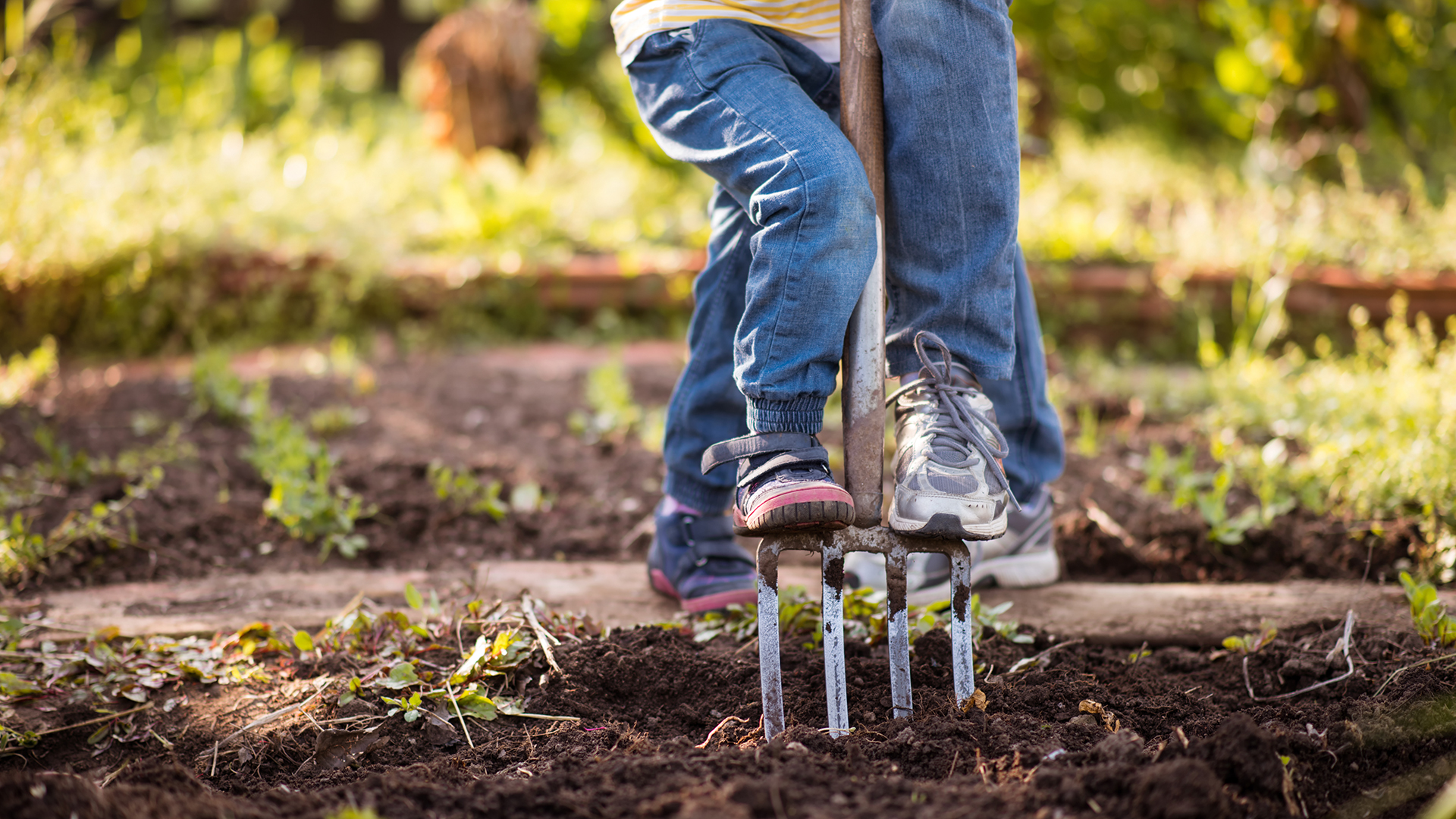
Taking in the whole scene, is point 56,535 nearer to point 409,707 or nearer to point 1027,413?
point 409,707

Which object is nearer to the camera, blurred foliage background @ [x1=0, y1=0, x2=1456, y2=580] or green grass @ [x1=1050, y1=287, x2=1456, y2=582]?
green grass @ [x1=1050, y1=287, x2=1456, y2=582]

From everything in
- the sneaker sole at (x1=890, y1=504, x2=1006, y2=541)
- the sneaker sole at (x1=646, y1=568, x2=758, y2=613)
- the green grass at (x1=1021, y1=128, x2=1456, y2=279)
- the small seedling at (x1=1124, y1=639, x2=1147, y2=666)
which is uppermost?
the green grass at (x1=1021, y1=128, x2=1456, y2=279)

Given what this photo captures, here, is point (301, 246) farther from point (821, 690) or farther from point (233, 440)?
point (821, 690)

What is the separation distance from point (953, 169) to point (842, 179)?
0.74ft

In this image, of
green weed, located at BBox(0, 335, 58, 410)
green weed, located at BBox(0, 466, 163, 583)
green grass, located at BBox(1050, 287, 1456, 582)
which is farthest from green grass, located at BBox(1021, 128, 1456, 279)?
green weed, located at BBox(0, 335, 58, 410)

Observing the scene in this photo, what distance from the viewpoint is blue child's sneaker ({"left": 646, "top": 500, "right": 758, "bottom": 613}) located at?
2002mm

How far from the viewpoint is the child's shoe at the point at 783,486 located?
4.93 ft

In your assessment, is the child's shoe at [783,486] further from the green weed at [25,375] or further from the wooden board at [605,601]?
the green weed at [25,375]

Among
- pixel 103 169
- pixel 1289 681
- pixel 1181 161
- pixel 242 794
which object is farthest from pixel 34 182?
pixel 1181 161

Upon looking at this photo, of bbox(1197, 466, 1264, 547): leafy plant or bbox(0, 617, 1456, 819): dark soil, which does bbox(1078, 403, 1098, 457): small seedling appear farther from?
bbox(0, 617, 1456, 819): dark soil

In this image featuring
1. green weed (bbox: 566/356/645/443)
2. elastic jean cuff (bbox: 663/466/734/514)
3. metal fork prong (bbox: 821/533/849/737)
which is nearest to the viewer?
metal fork prong (bbox: 821/533/849/737)

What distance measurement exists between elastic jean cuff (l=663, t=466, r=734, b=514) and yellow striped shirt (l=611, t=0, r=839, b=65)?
793mm

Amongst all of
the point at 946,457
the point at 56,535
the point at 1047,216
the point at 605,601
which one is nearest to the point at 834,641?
the point at 946,457

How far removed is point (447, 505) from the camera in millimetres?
2605
